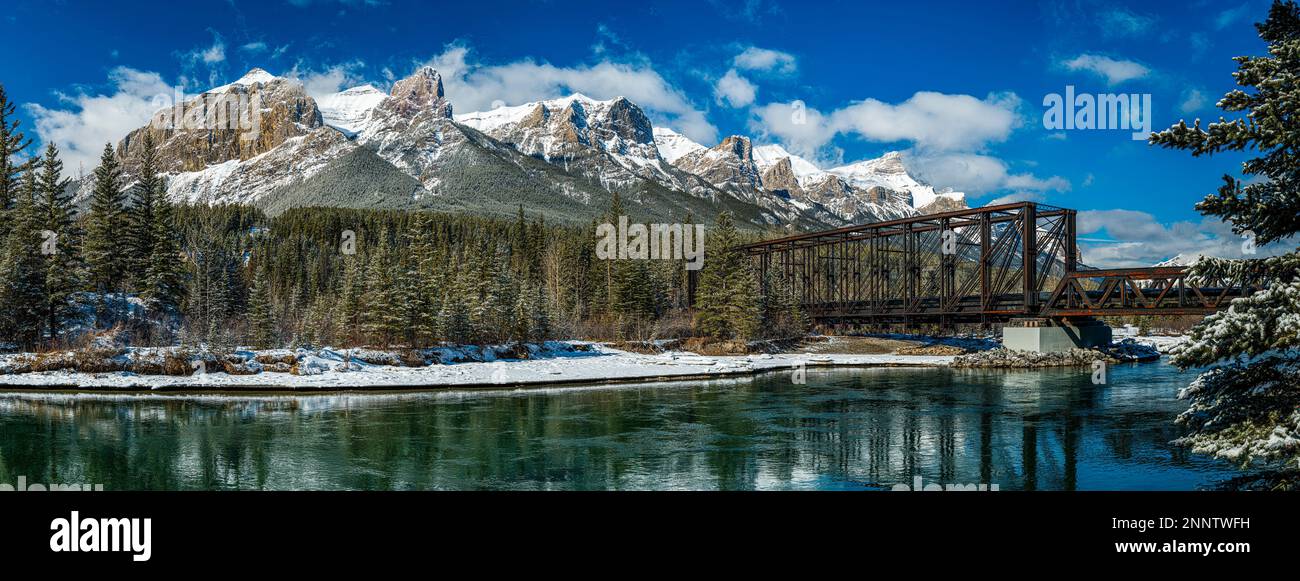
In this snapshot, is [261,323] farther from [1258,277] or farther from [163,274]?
[1258,277]

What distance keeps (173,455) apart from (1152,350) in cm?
8115

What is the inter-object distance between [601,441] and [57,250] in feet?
152

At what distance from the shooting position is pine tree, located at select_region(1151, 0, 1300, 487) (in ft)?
30.0

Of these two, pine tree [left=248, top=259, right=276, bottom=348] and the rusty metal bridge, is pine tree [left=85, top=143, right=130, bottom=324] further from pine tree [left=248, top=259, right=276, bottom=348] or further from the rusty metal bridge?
the rusty metal bridge

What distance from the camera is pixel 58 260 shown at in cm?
4847

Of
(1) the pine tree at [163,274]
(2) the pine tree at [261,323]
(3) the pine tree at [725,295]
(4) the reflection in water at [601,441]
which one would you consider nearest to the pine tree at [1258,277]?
(4) the reflection in water at [601,441]

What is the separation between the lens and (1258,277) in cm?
1042

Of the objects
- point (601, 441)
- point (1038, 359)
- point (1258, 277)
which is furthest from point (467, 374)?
point (1038, 359)

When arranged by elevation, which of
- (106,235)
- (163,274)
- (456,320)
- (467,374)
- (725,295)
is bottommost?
(467,374)

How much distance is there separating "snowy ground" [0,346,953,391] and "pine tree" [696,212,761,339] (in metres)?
8.98

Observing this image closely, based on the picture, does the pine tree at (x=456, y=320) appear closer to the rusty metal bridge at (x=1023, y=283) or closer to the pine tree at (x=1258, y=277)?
the rusty metal bridge at (x=1023, y=283)
